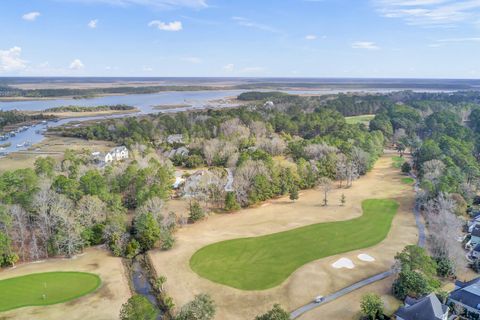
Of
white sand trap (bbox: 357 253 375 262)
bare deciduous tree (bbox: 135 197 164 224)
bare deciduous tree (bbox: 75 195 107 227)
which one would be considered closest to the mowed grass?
white sand trap (bbox: 357 253 375 262)

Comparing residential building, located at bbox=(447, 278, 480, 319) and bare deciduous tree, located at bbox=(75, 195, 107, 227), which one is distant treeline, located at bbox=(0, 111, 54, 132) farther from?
residential building, located at bbox=(447, 278, 480, 319)

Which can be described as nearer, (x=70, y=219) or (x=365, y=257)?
(x=365, y=257)

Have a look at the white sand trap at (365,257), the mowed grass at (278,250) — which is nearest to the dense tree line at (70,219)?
the mowed grass at (278,250)

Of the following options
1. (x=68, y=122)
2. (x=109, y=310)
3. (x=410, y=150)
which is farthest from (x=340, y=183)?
(x=68, y=122)

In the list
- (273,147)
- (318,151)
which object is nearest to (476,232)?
(318,151)

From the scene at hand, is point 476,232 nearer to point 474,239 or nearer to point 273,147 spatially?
point 474,239
